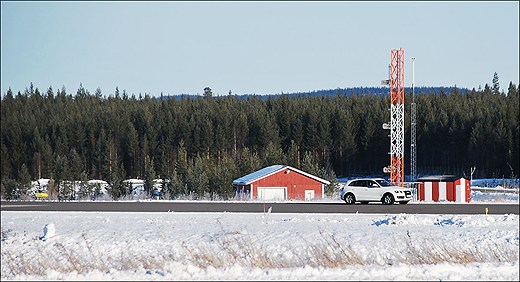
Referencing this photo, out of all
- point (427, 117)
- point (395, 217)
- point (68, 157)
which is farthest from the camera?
point (427, 117)

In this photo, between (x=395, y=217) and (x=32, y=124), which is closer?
(x=32, y=124)

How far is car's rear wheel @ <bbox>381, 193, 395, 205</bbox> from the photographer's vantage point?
121 ft

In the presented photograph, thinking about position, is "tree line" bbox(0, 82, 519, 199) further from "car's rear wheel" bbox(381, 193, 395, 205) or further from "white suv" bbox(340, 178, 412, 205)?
"car's rear wheel" bbox(381, 193, 395, 205)

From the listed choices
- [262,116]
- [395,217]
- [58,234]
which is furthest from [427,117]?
[58,234]

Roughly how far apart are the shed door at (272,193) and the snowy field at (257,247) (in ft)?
86.3

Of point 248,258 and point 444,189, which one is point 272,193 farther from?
point 248,258

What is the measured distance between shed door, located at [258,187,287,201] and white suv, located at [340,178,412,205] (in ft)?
53.2

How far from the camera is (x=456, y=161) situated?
81250mm

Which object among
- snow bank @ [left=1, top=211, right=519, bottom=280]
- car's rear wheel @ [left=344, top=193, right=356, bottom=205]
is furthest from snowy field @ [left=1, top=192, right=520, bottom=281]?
car's rear wheel @ [left=344, top=193, right=356, bottom=205]

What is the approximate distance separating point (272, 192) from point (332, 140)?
4829 cm

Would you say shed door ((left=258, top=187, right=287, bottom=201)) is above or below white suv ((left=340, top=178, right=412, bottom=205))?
below

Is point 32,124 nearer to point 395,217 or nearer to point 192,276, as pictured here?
point 192,276

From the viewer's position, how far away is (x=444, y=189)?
143 ft

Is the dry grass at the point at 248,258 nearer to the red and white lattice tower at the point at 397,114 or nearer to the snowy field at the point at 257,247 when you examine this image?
the snowy field at the point at 257,247
